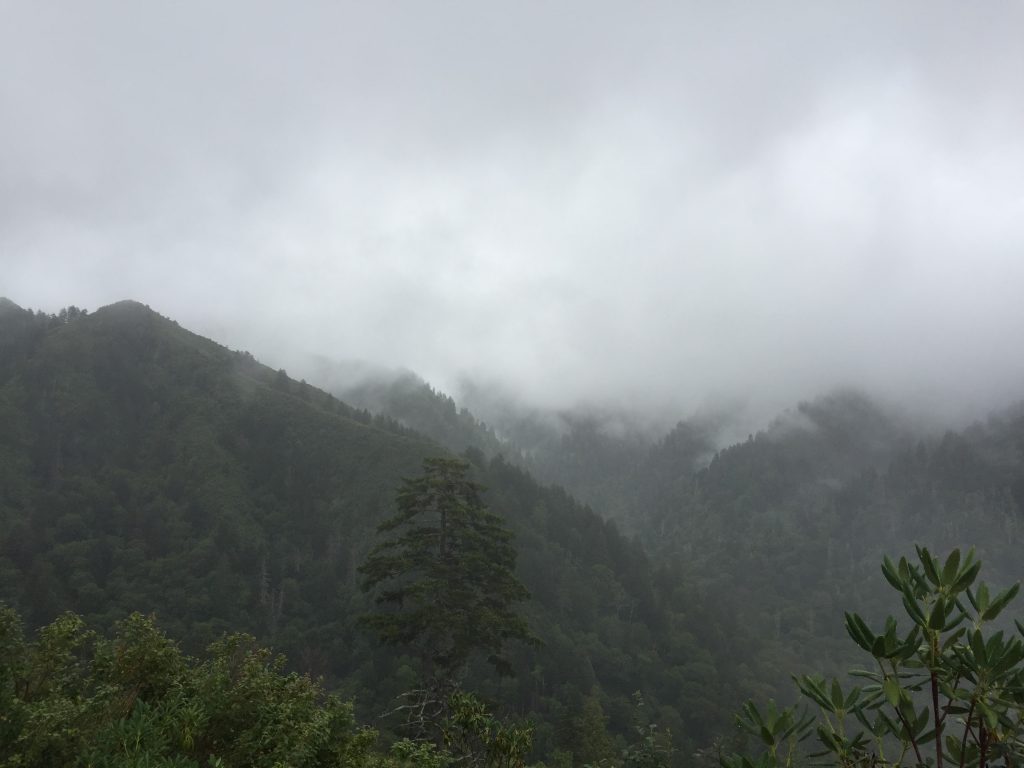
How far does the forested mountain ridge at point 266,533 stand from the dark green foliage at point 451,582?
26.9 m

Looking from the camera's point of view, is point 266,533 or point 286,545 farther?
point 266,533

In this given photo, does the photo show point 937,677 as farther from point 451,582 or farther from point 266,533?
point 266,533

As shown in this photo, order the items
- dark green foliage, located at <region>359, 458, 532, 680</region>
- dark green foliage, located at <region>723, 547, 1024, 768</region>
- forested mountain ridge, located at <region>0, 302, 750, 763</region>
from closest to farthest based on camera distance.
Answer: dark green foliage, located at <region>723, 547, 1024, 768</region>, dark green foliage, located at <region>359, 458, 532, 680</region>, forested mountain ridge, located at <region>0, 302, 750, 763</region>

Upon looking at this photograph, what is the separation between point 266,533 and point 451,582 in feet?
312

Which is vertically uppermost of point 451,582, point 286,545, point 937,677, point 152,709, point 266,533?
point 937,677

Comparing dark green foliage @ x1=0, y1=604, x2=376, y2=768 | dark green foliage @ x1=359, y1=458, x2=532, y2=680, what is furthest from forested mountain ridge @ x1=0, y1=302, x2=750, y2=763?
dark green foliage @ x1=0, y1=604, x2=376, y2=768

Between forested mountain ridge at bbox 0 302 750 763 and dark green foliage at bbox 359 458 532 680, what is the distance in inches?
1059

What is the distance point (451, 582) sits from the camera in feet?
71.2

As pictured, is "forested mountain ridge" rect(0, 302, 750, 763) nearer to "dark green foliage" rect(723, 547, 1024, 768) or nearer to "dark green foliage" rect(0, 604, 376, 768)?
"dark green foliage" rect(0, 604, 376, 768)

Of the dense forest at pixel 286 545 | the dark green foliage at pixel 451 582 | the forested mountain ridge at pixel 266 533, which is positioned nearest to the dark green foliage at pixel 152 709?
the dark green foliage at pixel 451 582

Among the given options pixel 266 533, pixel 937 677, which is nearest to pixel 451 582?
pixel 937 677

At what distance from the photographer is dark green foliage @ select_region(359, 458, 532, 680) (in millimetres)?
20906

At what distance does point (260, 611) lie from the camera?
283 ft

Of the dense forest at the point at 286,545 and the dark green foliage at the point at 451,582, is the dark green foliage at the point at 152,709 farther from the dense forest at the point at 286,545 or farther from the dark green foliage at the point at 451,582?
the dense forest at the point at 286,545
